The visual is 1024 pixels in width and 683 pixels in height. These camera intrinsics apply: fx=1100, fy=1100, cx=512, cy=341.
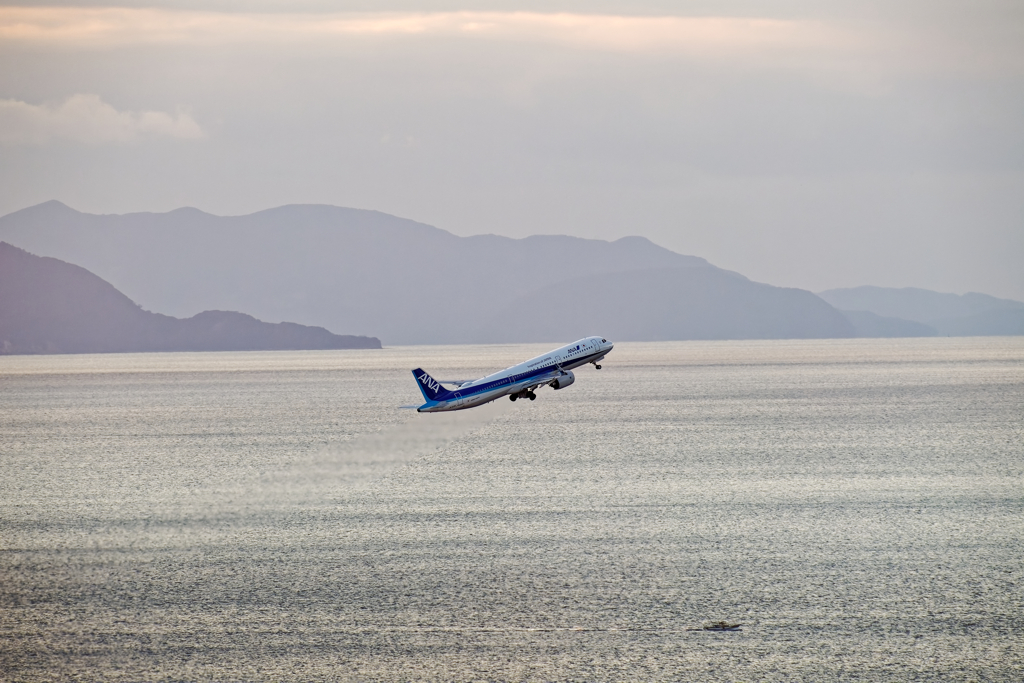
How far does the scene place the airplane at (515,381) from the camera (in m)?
107

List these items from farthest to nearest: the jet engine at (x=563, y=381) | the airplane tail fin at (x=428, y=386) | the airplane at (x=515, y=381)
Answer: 1. the airplane tail fin at (x=428, y=386)
2. the airplane at (x=515, y=381)
3. the jet engine at (x=563, y=381)

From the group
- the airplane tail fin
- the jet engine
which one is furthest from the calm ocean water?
the jet engine

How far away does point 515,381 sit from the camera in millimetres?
107688

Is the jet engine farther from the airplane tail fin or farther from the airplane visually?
the airplane tail fin

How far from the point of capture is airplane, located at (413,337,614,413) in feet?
352

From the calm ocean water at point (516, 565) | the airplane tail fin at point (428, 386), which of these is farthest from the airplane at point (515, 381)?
the calm ocean water at point (516, 565)

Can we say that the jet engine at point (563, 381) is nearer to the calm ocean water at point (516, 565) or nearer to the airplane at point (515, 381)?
the airplane at point (515, 381)

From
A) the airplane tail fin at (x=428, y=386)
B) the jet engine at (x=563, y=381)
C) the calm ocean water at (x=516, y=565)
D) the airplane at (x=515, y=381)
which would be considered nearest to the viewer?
the calm ocean water at (x=516, y=565)

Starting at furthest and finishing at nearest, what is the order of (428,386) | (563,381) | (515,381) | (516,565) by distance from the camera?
(428,386)
(515,381)
(563,381)
(516,565)

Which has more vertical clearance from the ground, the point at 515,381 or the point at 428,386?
the point at 515,381

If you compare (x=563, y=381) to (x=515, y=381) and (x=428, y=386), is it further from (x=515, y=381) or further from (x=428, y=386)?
(x=428, y=386)

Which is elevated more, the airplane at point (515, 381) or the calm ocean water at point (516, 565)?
the airplane at point (515, 381)

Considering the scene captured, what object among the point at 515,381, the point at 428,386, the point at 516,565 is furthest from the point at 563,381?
the point at 516,565

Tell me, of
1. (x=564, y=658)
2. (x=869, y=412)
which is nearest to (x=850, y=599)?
(x=564, y=658)
